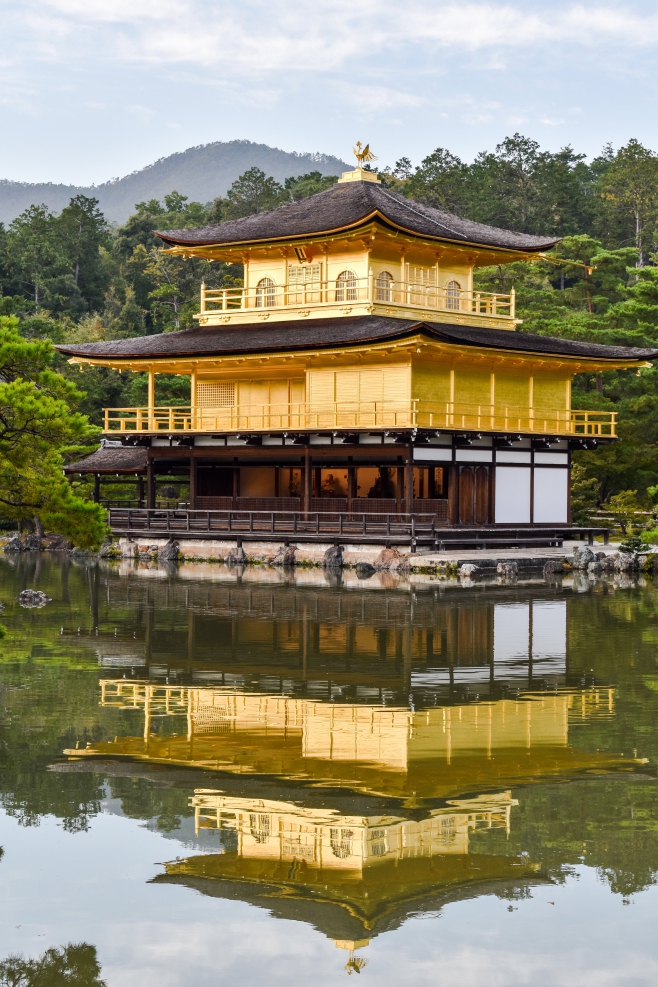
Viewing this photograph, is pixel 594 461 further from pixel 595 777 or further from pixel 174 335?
pixel 595 777

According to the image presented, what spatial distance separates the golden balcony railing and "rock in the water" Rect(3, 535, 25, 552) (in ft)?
18.1

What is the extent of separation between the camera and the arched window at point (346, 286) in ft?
143

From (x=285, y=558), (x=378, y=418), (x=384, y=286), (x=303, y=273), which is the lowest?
(x=285, y=558)

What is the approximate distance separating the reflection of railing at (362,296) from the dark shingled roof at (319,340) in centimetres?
96

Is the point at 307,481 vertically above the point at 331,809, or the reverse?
the point at 307,481

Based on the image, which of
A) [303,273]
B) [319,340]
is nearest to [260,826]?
[319,340]

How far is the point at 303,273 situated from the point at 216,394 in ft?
16.8

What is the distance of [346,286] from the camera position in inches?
1720

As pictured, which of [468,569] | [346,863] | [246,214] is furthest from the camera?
[246,214]

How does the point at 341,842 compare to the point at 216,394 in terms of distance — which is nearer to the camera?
the point at 341,842

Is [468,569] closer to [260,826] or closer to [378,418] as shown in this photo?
[378,418]

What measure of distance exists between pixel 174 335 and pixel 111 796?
3622cm

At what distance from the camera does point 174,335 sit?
4644cm

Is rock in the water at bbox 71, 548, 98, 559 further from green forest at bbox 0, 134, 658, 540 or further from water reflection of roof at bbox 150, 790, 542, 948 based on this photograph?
water reflection of roof at bbox 150, 790, 542, 948
